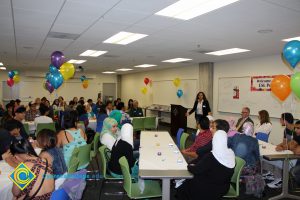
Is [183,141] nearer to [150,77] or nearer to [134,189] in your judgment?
[134,189]

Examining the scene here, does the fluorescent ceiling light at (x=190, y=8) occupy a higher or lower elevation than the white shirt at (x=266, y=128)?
higher

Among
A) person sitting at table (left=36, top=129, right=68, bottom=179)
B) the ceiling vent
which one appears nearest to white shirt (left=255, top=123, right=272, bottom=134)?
person sitting at table (left=36, top=129, right=68, bottom=179)

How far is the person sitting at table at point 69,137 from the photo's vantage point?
11.4 ft

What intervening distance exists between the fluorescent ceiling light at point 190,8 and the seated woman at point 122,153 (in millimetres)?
1676

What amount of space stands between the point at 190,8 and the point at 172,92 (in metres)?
8.24

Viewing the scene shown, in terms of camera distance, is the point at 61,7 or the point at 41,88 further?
the point at 41,88

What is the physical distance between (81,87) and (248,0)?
14.0 meters

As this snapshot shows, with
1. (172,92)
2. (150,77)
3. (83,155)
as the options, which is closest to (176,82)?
(172,92)

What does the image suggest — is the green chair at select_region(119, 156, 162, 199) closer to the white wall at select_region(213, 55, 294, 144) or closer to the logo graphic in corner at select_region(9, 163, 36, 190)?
the logo graphic in corner at select_region(9, 163, 36, 190)

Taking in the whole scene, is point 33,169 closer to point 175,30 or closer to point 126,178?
point 126,178

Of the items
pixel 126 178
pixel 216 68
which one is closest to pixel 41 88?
pixel 216 68

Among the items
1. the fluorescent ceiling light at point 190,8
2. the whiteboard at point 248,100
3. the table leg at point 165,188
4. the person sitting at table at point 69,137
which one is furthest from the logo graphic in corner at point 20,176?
the whiteboard at point 248,100

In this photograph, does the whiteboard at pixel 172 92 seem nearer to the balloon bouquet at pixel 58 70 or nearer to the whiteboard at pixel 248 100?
the whiteboard at pixel 248 100

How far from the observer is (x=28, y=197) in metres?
2.03
